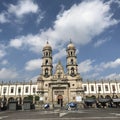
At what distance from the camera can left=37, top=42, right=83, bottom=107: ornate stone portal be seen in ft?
231

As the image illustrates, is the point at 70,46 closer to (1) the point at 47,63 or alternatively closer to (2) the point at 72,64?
(2) the point at 72,64

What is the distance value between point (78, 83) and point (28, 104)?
27.0 meters

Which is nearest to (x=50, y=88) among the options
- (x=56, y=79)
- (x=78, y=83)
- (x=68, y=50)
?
(x=56, y=79)

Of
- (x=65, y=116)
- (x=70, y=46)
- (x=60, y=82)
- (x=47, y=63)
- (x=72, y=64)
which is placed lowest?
(x=65, y=116)

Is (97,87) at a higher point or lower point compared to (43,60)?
lower

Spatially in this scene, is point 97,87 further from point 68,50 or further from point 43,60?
point 43,60

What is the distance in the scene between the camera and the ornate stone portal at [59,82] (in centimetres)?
7044

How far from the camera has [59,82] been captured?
2795 inches

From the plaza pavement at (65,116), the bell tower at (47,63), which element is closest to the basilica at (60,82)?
the bell tower at (47,63)

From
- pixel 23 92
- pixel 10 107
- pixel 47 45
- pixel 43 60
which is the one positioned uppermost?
pixel 47 45

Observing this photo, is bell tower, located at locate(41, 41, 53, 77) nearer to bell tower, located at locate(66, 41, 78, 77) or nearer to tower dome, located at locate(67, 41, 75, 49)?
bell tower, located at locate(66, 41, 78, 77)

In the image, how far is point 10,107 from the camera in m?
48.4

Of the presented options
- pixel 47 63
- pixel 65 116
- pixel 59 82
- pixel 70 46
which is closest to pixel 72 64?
pixel 70 46

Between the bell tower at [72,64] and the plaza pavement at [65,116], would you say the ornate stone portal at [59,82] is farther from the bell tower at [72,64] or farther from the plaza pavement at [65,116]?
the plaza pavement at [65,116]
